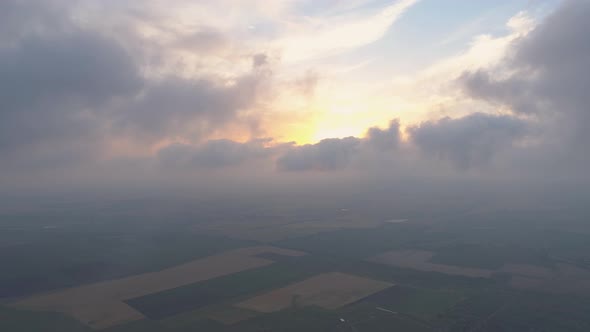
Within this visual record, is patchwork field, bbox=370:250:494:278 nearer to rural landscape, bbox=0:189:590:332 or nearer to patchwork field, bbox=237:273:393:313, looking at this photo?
rural landscape, bbox=0:189:590:332

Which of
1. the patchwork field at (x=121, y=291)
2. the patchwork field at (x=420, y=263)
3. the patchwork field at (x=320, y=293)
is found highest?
the patchwork field at (x=121, y=291)

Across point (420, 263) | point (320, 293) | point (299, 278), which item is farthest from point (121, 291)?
point (420, 263)

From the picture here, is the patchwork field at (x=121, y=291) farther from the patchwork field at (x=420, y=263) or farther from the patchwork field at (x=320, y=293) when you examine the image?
the patchwork field at (x=420, y=263)

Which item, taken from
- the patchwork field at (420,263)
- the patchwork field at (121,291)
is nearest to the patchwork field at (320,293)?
the patchwork field at (420,263)

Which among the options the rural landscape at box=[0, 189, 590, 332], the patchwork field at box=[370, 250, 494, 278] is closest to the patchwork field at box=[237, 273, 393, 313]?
the rural landscape at box=[0, 189, 590, 332]

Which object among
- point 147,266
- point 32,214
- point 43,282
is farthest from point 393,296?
point 32,214

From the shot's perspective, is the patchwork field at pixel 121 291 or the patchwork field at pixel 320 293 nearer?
the patchwork field at pixel 121 291

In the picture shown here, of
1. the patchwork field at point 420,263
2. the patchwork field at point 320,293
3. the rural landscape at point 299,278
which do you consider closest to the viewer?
the rural landscape at point 299,278
